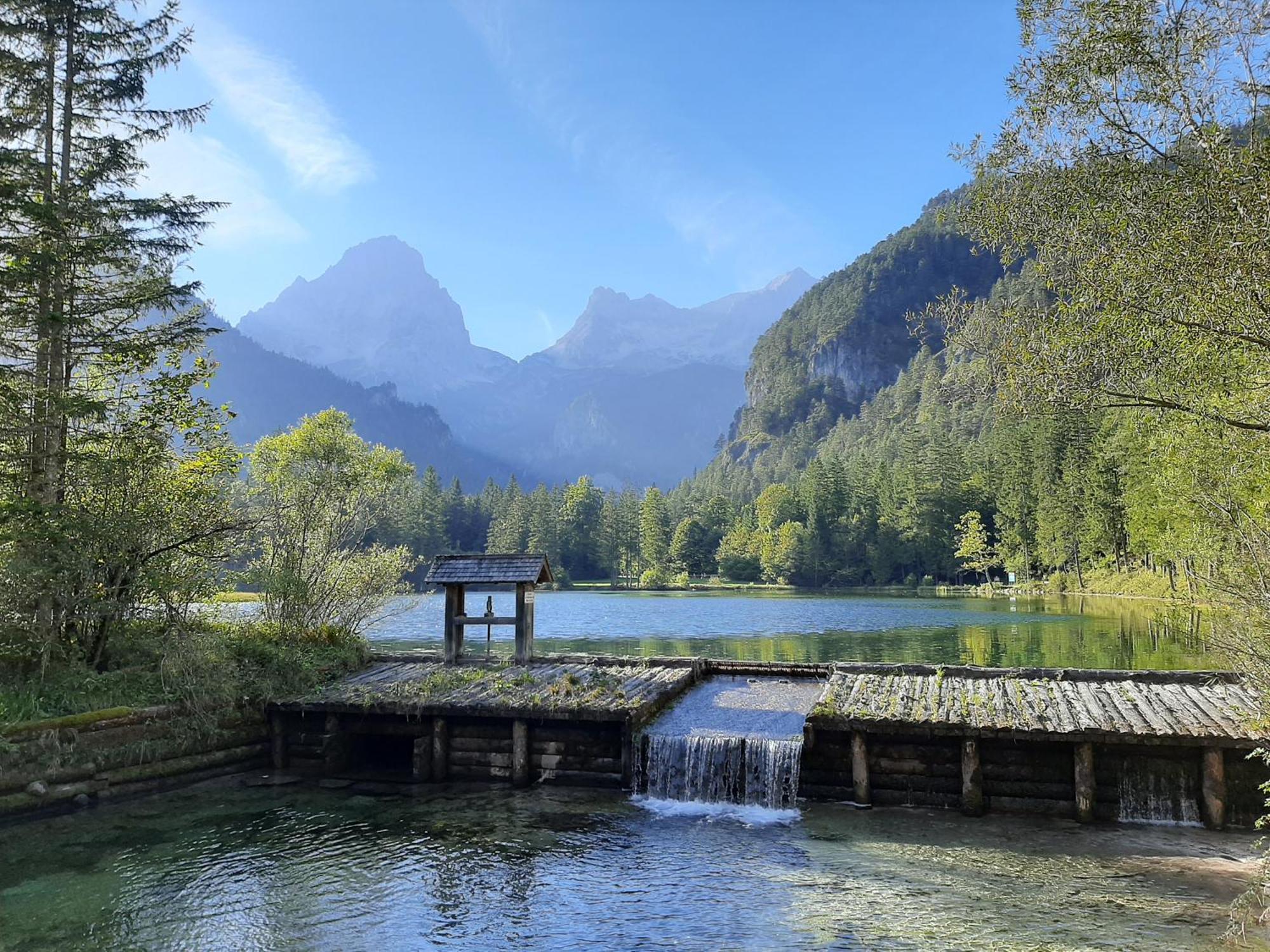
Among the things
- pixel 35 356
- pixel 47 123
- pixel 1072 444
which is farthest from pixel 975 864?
pixel 1072 444

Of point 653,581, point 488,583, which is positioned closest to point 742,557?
point 653,581

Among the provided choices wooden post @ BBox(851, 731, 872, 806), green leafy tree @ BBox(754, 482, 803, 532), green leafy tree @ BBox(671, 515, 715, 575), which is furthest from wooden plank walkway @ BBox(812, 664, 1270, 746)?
green leafy tree @ BBox(671, 515, 715, 575)

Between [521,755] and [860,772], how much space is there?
19.5 feet

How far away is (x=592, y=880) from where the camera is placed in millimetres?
10773

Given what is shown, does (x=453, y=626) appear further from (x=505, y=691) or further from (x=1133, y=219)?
(x=1133, y=219)

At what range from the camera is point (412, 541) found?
120125 millimetres

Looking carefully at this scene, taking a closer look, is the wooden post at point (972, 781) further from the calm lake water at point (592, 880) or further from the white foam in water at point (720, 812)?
the white foam in water at point (720, 812)

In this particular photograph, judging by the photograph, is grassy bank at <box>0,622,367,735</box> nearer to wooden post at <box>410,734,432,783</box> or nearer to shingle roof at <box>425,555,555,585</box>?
shingle roof at <box>425,555,555,585</box>

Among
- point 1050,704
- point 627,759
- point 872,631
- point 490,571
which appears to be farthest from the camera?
point 872,631

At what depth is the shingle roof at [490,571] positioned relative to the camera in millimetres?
19453

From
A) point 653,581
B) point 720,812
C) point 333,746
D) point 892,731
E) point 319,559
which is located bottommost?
point 653,581

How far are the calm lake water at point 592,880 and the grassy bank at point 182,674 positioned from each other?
184 cm

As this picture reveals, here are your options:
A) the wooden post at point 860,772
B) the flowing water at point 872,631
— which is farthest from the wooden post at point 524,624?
the wooden post at point 860,772

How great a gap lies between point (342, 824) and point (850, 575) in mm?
104452
